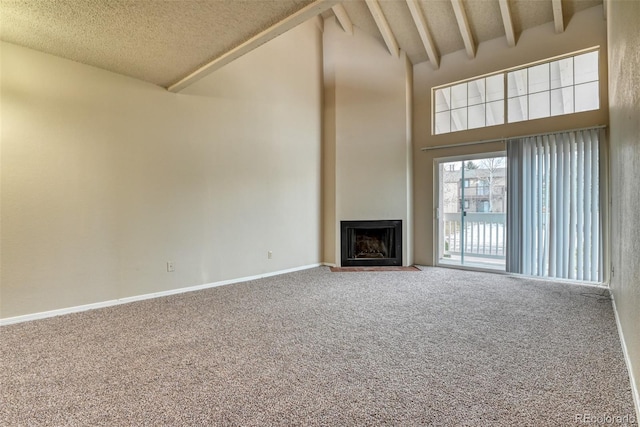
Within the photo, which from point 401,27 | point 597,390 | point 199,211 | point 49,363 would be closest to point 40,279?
point 49,363

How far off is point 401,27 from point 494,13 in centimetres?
133

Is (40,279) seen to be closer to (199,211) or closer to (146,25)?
(199,211)

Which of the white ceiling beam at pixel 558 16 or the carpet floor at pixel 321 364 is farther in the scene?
the white ceiling beam at pixel 558 16

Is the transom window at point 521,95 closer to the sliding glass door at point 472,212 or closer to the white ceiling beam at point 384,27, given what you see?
the sliding glass door at point 472,212

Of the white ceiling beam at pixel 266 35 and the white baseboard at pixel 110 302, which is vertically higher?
the white ceiling beam at pixel 266 35

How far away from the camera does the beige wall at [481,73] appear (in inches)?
156

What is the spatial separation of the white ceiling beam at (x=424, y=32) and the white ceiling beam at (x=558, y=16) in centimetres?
156

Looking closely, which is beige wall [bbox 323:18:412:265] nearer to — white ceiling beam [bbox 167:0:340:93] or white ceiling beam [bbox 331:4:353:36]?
white ceiling beam [bbox 331:4:353:36]

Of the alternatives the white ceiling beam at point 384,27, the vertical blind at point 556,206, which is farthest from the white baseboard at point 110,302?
the white ceiling beam at point 384,27

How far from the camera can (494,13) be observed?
4.34 meters

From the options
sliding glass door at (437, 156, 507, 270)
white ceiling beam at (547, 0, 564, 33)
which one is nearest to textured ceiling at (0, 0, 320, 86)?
white ceiling beam at (547, 0, 564, 33)

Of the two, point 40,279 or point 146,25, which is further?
point 40,279

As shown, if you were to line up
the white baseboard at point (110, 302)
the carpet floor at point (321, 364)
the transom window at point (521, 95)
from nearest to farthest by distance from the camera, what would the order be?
1. the carpet floor at point (321, 364)
2. the white baseboard at point (110, 302)
3. the transom window at point (521, 95)

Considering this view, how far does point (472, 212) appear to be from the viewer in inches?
201
